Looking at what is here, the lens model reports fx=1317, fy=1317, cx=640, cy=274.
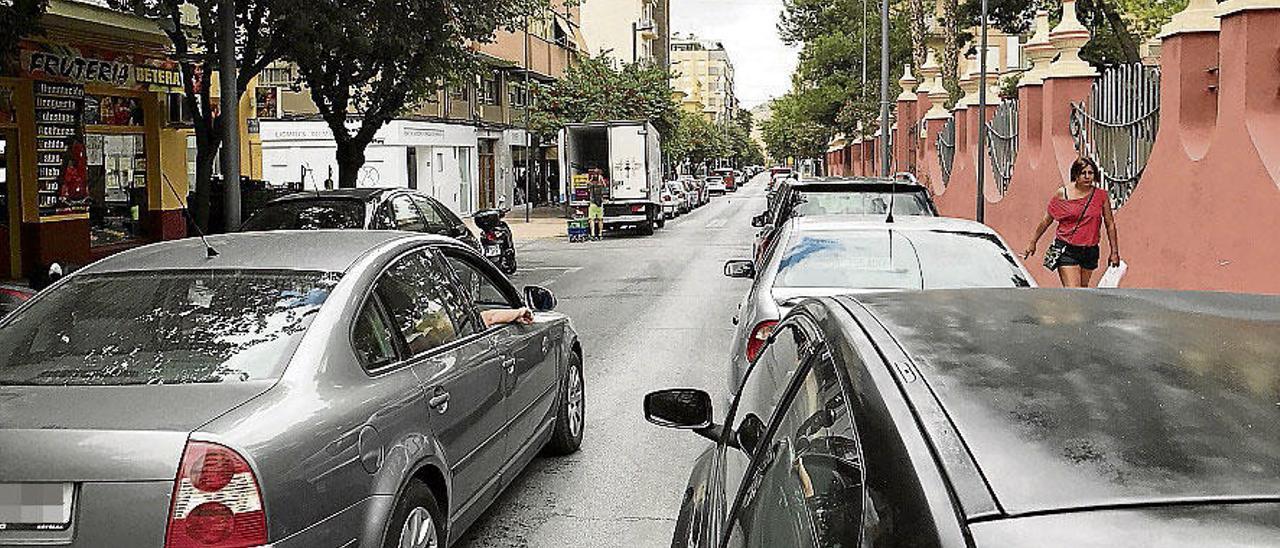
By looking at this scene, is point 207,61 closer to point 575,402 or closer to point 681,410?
point 575,402

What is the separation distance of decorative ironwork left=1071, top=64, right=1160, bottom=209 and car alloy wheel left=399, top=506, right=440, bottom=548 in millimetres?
9498

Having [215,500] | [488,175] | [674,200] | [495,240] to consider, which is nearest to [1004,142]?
[495,240]

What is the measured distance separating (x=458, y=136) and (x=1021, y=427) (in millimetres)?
45443

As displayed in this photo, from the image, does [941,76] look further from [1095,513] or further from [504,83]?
[1095,513]

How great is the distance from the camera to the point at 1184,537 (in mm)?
1571

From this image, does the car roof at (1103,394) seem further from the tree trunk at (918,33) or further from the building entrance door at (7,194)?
the tree trunk at (918,33)

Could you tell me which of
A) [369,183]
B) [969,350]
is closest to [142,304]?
[969,350]

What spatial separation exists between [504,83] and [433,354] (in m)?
49.1

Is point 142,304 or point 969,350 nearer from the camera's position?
point 969,350

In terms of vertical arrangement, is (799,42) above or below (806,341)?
above

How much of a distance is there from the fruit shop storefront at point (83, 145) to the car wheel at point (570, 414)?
11.6 meters

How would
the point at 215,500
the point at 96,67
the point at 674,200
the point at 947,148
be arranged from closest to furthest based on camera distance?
the point at 215,500 → the point at 96,67 → the point at 947,148 → the point at 674,200

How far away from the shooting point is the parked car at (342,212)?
13.1 meters

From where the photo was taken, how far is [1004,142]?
20969mm
